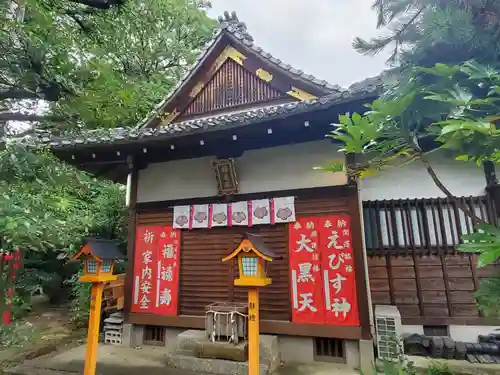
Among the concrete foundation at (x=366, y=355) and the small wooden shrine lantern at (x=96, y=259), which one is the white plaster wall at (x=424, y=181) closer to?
the concrete foundation at (x=366, y=355)

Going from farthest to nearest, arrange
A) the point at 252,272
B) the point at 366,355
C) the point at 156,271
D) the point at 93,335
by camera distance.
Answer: the point at 156,271
the point at 366,355
the point at 93,335
the point at 252,272

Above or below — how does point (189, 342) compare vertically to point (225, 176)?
below

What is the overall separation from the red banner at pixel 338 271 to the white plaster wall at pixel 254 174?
2.66 ft

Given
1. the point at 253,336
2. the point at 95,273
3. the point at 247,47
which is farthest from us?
the point at 247,47

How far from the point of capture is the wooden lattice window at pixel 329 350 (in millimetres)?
5176

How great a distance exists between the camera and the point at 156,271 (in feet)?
21.1

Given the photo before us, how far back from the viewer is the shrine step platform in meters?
4.67

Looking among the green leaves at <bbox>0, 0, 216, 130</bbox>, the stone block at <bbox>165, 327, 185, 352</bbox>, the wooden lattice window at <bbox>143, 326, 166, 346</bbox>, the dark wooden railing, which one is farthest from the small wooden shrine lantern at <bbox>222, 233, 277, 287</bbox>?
the wooden lattice window at <bbox>143, 326, 166, 346</bbox>

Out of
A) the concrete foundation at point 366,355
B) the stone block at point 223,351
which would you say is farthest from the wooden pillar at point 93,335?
the concrete foundation at point 366,355

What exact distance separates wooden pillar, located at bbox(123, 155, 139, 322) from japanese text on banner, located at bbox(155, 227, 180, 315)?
67 centimetres

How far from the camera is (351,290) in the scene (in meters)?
5.13

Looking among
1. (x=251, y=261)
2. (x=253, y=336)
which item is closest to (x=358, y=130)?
(x=251, y=261)

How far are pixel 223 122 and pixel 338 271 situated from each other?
322cm

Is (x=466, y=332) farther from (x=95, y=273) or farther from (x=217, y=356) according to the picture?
(x=95, y=273)
